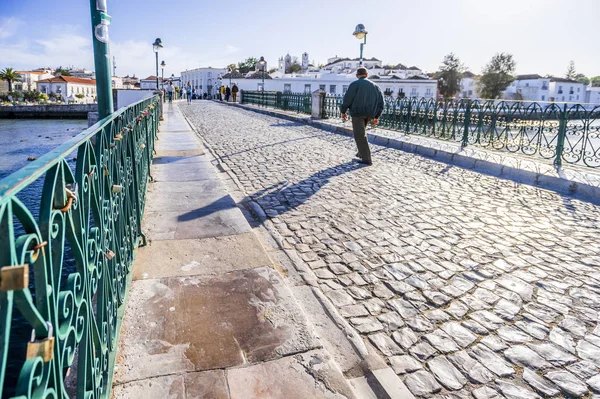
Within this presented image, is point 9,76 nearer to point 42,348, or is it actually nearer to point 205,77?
point 205,77

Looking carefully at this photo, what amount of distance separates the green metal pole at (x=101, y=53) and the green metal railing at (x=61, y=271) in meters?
1.72

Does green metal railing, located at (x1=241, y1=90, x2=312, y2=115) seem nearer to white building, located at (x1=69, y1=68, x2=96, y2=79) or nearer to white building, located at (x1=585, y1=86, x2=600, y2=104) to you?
white building, located at (x1=585, y1=86, x2=600, y2=104)

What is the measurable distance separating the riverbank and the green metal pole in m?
62.2

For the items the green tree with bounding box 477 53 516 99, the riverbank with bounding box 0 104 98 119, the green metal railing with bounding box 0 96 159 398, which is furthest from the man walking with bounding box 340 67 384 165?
the green tree with bounding box 477 53 516 99

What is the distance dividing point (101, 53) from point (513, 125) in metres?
10.2

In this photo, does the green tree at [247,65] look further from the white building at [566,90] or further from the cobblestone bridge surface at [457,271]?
the cobblestone bridge surface at [457,271]

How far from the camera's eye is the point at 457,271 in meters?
4.03

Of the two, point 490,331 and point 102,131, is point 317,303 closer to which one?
point 490,331

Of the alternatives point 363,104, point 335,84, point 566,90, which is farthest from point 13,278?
point 566,90

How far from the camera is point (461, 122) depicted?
12.9 m

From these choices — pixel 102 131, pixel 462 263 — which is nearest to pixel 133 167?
pixel 102 131

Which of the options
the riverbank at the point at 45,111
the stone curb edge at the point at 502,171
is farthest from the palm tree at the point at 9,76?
the stone curb edge at the point at 502,171

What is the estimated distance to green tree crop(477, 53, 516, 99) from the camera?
69.4 meters

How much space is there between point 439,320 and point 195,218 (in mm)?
3136
